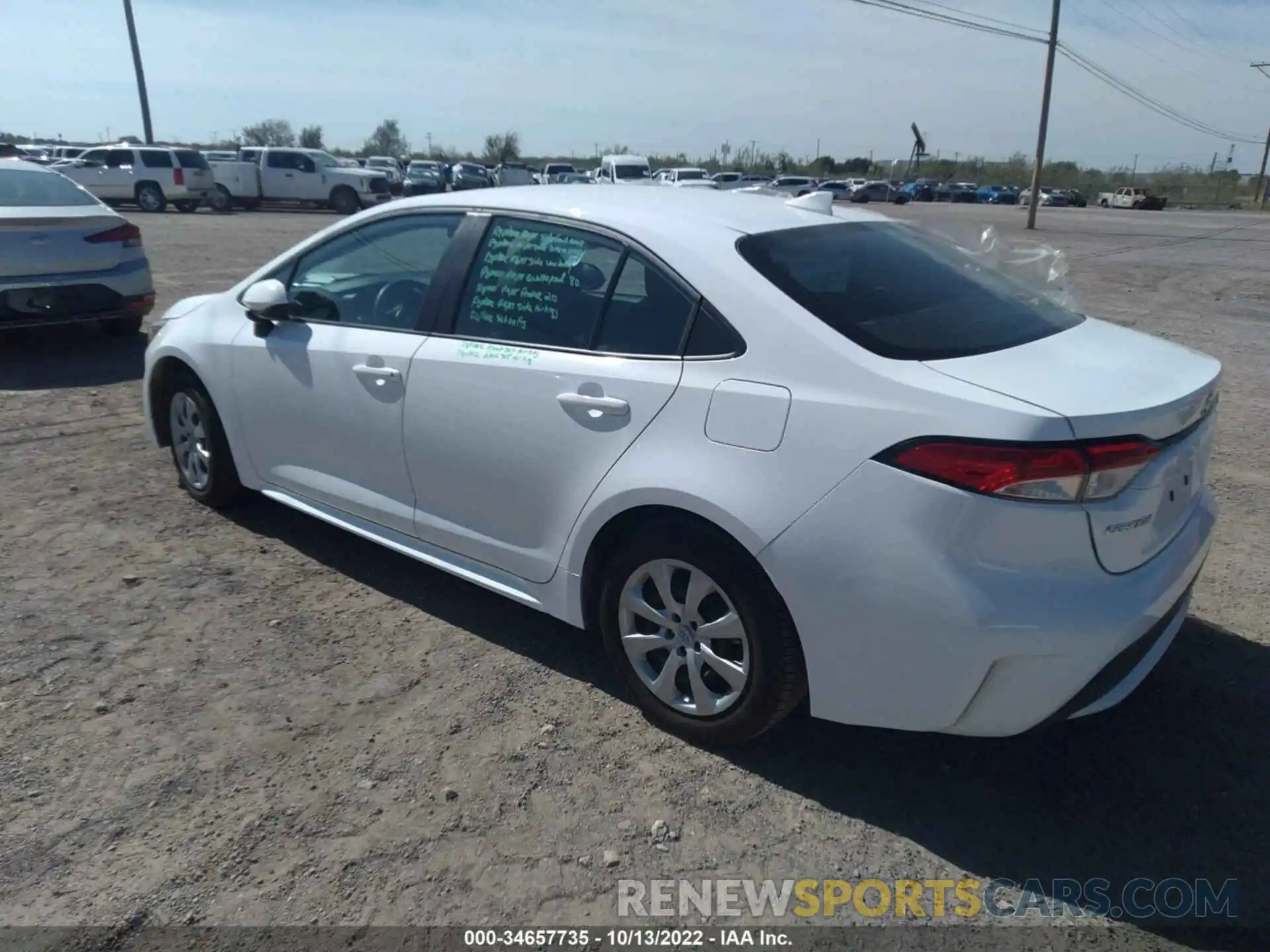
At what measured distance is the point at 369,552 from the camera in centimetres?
445

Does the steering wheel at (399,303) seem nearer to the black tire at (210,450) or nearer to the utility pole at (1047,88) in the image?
the black tire at (210,450)

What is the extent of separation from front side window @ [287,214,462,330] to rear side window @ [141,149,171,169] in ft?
93.6

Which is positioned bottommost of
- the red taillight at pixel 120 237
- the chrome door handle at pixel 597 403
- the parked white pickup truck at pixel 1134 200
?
the parked white pickup truck at pixel 1134 200

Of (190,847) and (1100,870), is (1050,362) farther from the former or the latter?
(190,847)

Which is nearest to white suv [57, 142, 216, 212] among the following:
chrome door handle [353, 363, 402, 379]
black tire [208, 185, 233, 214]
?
black tire [208, 185, 233, 214]

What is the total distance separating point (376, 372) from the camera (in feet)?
11.9

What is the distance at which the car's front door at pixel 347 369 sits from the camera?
12.0ft

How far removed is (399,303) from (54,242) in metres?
5.35

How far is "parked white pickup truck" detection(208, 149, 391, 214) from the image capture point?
31391 millimetres

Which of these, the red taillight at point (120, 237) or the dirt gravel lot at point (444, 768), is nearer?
the dirt gravel lot at point (444, 768)

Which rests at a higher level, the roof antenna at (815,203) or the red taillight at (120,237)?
the roof antenna at (815,203)

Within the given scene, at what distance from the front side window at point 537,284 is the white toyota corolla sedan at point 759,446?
12 mm

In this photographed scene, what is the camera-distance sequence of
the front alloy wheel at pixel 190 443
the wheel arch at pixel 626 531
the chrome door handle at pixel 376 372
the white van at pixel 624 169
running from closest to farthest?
the wheel arch at pixel 626 531
the chrome door handle at pixel 376 372
the front alloy wheel at pixel 190 443
the white van at pixel 624 169

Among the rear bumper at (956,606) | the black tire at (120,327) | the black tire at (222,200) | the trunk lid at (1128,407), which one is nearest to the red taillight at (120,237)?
the black tire at (120,327)
